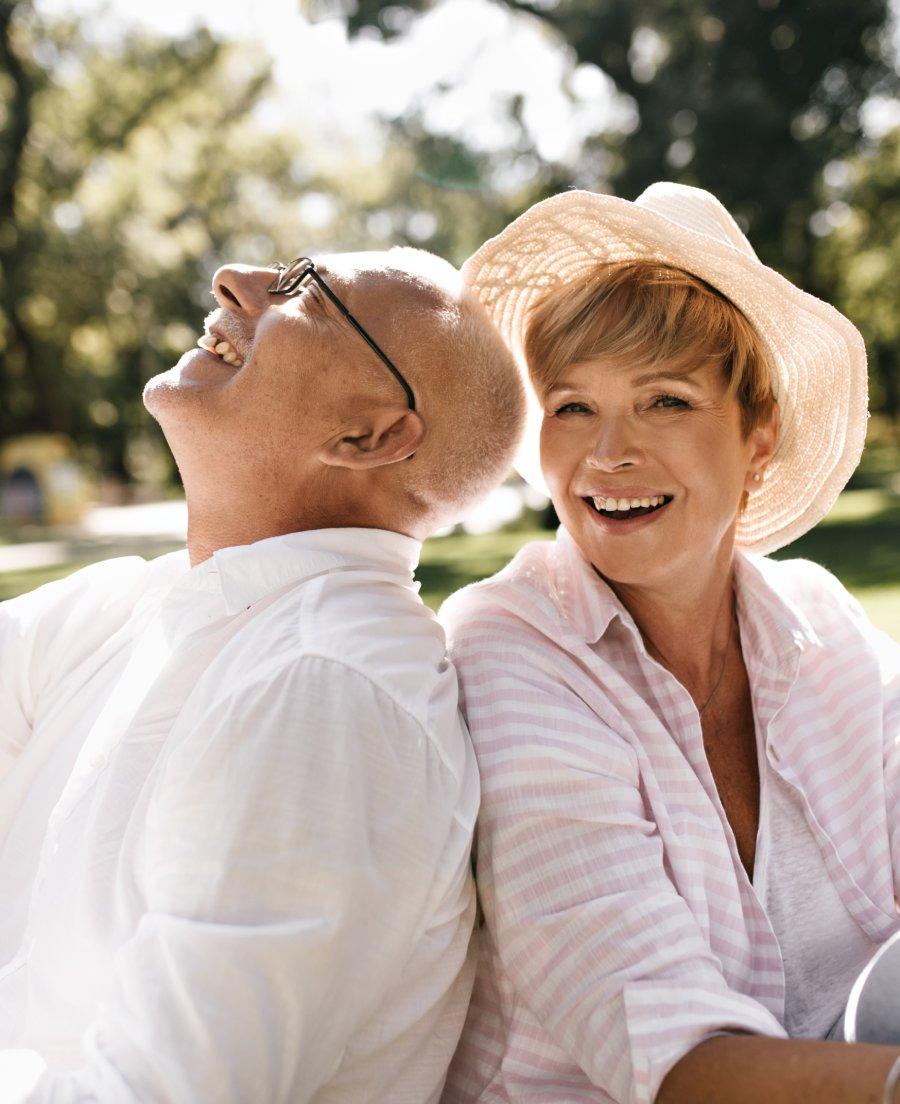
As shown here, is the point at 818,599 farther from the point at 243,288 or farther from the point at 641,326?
the point at 243,288

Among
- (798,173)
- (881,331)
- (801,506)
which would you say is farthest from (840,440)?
(881,331)

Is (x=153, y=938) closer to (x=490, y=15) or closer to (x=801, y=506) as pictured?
(x=801, y=506)

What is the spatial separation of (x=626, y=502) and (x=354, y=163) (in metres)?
34.1

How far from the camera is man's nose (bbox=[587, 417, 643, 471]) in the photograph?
2.45 m

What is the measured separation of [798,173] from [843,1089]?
57.8ft

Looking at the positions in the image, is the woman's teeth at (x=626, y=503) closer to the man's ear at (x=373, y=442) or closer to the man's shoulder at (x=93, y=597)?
the man's ear at (x=373, y=442)

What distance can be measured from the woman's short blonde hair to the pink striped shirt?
1.37ft

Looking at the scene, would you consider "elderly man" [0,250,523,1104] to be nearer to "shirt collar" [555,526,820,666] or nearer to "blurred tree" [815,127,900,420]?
"shirt collar" [555,526,820,666]

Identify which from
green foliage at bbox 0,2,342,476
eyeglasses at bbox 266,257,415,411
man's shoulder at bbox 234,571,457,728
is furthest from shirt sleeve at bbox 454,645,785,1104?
green foliage at bbox 0,2,342,476

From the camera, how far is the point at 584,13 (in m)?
18.1

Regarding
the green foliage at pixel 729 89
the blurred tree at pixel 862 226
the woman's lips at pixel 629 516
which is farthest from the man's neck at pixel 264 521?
the blurred tree at pixel 862 226

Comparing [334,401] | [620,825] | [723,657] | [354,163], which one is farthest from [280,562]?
[354,163]

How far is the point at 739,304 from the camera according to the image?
2570 millimetres

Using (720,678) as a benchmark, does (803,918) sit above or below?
below
